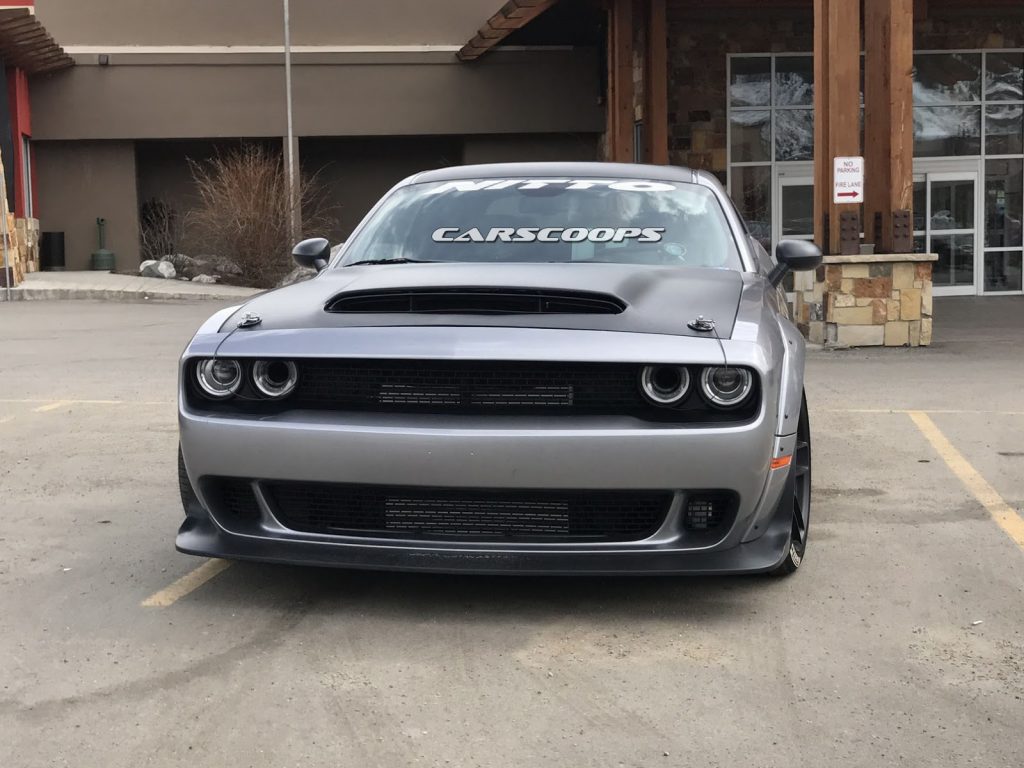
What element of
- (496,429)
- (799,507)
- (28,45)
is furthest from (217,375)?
(28,45)

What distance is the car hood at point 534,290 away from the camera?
4191 mm

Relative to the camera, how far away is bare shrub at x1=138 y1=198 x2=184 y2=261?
2983 centimetres

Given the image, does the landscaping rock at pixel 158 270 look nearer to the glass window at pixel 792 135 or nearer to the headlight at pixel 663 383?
the glass window at pixel 792 135

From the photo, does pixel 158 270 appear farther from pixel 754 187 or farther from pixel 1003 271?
pixel 1003 271

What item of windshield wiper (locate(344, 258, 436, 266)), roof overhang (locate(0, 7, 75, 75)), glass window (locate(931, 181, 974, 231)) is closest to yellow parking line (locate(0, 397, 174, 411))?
windshield wiper (locate(344, 258, 436, 266))

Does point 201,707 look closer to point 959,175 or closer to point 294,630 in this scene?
point 294,630

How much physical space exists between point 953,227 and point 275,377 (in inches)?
847

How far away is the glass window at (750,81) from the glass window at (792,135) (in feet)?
1.44

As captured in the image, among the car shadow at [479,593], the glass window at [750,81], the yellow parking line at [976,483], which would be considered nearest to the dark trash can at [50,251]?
the glass window at [750,81]

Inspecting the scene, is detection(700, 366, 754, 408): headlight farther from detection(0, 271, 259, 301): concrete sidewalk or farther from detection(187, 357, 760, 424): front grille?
detection(0, 271, 259, 301): concrete sidewalk

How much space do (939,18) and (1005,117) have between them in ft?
6.87

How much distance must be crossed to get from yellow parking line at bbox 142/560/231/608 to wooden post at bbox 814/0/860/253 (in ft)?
32.8

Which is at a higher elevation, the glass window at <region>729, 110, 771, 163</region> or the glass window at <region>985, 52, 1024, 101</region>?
the glass window at <region>985, 52, 1024, 101</region>

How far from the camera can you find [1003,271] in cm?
2391
